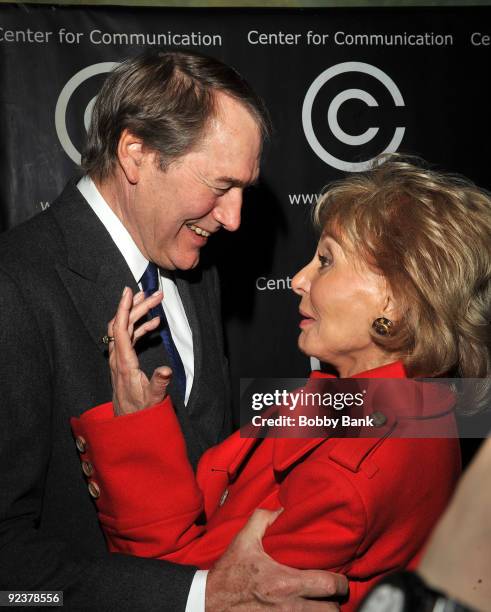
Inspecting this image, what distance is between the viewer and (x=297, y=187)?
3.39m

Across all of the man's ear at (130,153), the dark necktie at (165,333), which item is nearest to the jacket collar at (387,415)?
the dark necktie at (165,333)

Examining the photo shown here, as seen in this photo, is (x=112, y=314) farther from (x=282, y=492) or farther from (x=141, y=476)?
(x=282, y=492)

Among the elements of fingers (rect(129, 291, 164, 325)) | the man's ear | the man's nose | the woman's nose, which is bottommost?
fingers (rect(129, 291, 164, 325))

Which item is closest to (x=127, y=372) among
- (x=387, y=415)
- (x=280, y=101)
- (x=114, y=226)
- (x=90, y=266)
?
(x=90, y=266)

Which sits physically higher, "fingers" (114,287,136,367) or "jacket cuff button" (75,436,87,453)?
"fingers" (114,287,136,367)

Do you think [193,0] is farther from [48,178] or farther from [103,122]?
[103,122]

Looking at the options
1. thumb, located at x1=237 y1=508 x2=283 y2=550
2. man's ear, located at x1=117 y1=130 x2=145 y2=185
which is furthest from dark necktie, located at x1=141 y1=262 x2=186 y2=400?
Result: thumb, located at x1=237 y1=508 x2=283 y2=550

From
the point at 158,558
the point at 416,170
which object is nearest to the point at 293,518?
the point at 158,558

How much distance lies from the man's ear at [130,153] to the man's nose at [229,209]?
251mm

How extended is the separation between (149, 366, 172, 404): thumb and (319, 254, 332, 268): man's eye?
51 cm

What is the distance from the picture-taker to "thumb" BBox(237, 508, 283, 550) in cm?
146

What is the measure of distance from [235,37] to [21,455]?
236 cm

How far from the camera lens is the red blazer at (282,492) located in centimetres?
138

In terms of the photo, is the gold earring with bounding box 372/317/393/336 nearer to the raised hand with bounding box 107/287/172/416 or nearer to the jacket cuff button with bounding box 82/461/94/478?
the raised hand with bounding box 107/287/172/416
